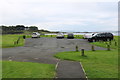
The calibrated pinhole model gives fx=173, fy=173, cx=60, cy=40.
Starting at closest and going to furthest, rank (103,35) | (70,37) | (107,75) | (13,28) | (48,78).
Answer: (48,78), (107,75), (103,35), (70,37), (13,28)

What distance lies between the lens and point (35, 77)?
317 inches

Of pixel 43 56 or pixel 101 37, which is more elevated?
pixel 101 37

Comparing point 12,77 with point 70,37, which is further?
point 70,37

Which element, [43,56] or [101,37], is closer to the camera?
[43,56]

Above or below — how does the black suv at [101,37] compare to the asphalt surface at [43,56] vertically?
above

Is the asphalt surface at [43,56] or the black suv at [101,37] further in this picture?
the black suv at [101,37]

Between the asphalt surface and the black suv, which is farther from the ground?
the black suv

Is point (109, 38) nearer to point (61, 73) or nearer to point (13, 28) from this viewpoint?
point (61, 73)

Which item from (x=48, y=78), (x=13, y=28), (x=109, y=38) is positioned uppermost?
(x=13, y=28)

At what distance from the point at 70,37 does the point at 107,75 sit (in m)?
35.2

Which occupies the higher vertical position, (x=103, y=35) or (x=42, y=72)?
(x=103, y=35)

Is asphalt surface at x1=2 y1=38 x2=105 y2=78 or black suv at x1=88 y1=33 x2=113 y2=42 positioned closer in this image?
asphalt surface at x1=2 y1=38 x2=105 y2=78

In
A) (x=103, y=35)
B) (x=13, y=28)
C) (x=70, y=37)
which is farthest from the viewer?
(x=13, y=28)

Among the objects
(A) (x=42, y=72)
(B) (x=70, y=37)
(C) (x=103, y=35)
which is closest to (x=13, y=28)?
(B) (x=70, y=37)
